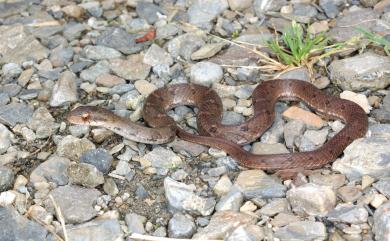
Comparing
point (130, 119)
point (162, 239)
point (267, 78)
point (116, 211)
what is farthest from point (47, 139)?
point (267, 78)

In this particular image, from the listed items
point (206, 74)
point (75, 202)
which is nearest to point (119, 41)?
point (206, 74)

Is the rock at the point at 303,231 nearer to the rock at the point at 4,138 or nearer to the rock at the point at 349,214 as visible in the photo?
the rock at the point at 349,214

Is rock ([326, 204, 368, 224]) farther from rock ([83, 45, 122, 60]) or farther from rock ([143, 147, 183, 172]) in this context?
rock ([83, 45, 122, 60])

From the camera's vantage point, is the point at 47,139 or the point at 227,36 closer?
the point at 47,139

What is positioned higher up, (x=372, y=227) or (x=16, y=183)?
(x=372, y=227)

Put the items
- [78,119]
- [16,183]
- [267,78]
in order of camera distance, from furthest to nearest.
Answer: [267,78]
[78,119]
[16,183]

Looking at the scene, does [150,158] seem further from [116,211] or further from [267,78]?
[267,78]

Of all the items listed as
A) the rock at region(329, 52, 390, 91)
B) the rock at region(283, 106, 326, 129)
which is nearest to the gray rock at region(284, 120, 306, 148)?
the rock at region(283, 106, 326, 129)
